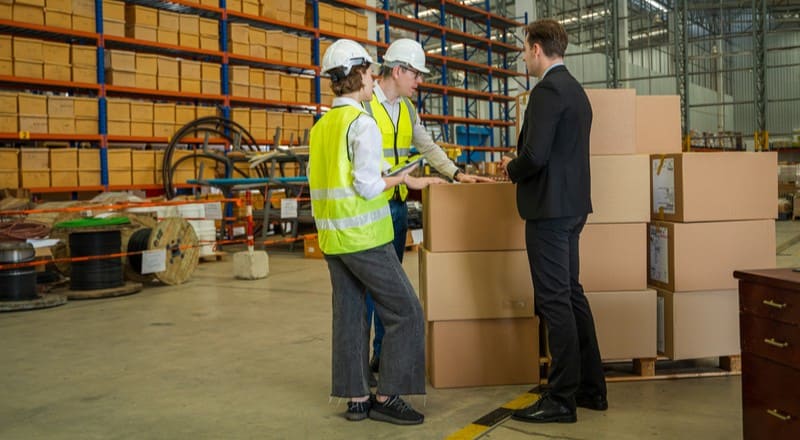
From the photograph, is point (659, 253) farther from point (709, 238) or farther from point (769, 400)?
point (769, 400)

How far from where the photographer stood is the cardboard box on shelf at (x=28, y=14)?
9.46 m

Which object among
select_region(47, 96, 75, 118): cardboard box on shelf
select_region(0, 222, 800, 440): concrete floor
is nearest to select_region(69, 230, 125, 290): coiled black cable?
select_region(0, 222, 800, 440): concrete floor

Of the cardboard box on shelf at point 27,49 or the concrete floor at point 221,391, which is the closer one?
the concrete floor at point 221,391

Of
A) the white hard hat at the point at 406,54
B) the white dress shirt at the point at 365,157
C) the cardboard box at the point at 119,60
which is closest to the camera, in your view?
the white dress shirt at the point at 365,157

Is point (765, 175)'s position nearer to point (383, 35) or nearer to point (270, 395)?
point (270, 395)

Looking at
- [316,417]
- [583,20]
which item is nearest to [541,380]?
[316,417]

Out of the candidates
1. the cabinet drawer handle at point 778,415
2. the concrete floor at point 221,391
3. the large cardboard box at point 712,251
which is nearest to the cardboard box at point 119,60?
the concrete floor at point 221,391

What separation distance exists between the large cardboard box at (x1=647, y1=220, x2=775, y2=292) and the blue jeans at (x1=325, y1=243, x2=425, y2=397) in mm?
1578

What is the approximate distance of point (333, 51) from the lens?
3166mm

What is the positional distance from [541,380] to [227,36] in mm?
9855

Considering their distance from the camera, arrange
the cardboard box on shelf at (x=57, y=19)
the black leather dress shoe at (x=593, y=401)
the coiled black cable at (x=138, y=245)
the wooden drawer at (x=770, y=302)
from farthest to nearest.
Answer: the cardboard box on shelf at (x=57, y=19) < the coiled black cable at (x=138, y=245) < the black leather dress shoe at (x=593, y=401) < the wooden drawer at (x=770, y=302)

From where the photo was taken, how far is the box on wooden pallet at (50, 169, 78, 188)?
9.66 metres

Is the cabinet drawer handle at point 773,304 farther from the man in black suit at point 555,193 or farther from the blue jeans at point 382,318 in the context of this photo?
the blue jeans at point 382,318

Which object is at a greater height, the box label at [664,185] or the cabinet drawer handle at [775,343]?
the box label at [664,185]
